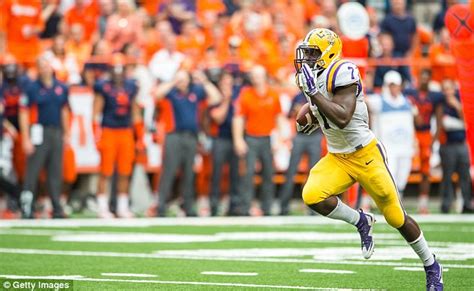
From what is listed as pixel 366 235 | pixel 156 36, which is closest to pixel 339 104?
pixel 366 235

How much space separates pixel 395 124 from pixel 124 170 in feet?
11.4

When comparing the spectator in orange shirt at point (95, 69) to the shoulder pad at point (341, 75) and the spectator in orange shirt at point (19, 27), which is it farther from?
the shoulder pad at point (341, 75)

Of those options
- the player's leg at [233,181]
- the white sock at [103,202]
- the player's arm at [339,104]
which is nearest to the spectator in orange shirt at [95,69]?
the white sock at [103,202]

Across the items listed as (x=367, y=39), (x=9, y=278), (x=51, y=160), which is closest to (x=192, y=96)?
(x=51, y=160)

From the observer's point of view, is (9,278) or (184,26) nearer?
(9,278)

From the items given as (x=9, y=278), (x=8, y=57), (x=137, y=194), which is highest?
(x=8, y=57)

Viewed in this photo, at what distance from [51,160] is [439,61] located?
224 inches

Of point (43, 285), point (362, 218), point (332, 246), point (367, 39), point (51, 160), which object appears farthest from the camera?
point (367, 39)

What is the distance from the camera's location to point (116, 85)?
14508mm

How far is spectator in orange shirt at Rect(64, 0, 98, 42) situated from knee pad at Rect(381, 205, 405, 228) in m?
9.76

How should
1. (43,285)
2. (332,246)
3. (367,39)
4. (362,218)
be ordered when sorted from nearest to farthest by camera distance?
(43,285) < (362,218) < (332,246) < (367,39)

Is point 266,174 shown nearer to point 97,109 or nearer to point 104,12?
point 97,109

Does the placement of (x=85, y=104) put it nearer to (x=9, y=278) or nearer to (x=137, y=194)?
(x=137, y=194)

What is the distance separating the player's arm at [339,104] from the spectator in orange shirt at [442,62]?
8825 mm
